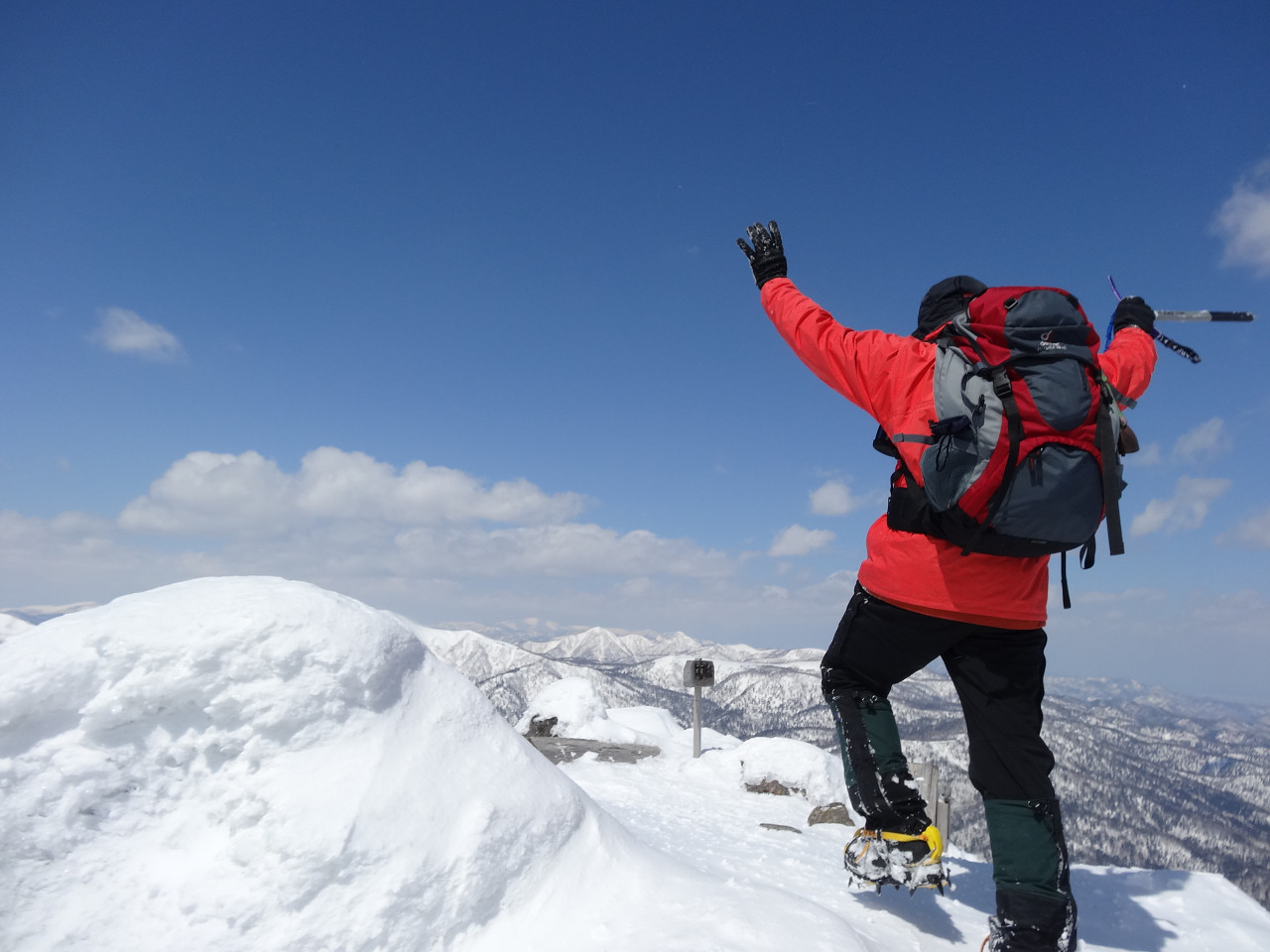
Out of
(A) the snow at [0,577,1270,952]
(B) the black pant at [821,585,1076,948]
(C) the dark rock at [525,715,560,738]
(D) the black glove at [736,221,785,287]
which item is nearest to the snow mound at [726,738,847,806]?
(C) the dark rock at [525,715,560,738]

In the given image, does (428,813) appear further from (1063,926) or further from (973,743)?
(1063,926)

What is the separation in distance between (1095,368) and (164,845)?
365 cm

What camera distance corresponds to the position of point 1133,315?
10.7 ft

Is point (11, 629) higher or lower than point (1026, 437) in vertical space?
lower

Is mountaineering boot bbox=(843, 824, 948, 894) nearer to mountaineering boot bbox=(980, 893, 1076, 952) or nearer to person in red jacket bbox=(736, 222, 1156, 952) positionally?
person in red jacket bbox=(736, 222, 1156, 952)

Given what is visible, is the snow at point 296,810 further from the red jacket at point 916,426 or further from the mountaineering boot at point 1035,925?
the red jacket at point 916,426

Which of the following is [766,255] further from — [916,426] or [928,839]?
[928,839]

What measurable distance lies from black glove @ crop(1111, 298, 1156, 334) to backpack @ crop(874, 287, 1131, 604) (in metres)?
0.94

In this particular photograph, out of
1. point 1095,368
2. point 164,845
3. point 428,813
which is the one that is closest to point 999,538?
point 1095,368

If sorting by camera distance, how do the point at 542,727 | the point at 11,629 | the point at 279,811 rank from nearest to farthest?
the point at 279,811 < the point at 11,629 < the point at 542,727

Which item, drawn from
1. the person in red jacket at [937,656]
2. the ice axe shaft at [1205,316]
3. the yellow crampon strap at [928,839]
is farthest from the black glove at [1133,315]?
the yellow crampon strap at [928,839]

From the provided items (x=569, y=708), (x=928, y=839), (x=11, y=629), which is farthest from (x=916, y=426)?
(x=569, y=708)

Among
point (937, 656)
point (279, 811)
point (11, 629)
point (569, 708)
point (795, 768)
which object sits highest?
point (11, 629)

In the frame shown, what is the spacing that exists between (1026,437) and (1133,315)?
1563mm
